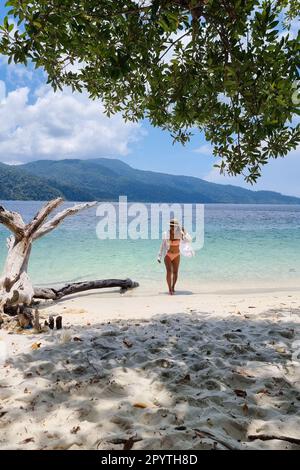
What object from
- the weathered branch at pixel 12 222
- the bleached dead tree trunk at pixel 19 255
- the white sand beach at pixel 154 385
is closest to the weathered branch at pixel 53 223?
the bleached dead tree trunk at pixel 19 255

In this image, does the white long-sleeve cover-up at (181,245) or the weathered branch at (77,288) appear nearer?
the weathered branch at (77,288)

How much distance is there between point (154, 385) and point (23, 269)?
6.34m

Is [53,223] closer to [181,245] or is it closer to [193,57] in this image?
[181,245]

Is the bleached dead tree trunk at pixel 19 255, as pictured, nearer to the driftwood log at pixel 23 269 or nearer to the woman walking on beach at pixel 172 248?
the driftwood log at pixel 23 269

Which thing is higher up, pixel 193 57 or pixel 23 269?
pixel 193 57

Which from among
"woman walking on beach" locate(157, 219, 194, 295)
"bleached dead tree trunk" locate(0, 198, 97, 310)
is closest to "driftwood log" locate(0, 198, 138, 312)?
"bleached dead tree trunk" locate(0, 198, 97, 310)

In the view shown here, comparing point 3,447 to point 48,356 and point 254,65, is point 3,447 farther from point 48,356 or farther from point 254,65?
point 254,65

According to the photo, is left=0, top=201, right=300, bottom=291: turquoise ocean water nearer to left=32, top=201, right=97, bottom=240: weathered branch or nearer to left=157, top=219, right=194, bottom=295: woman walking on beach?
left=157, top=219, right=194, bottom=295: woman walking on beach

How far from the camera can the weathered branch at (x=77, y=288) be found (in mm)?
10672

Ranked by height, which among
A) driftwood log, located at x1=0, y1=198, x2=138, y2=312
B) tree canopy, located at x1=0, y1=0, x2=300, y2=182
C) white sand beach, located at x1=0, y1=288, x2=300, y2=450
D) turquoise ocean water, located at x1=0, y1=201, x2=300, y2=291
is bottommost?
turquoise ocean water, located at x1=0, y1=201, x2=300, y2=291

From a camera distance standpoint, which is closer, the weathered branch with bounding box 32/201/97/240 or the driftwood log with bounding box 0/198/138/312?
the driftwood log with bounding box 0/198/138/312

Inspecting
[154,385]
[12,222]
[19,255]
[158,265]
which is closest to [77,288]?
[19,255]

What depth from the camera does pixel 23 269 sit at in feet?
31.8

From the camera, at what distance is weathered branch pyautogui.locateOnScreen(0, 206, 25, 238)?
10.1 m
